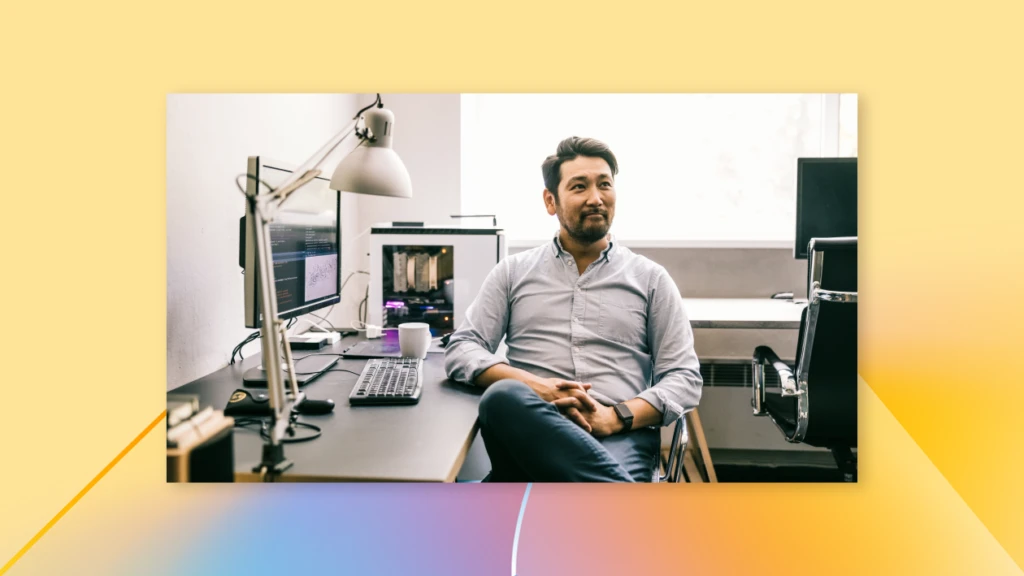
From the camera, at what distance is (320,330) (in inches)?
73.2

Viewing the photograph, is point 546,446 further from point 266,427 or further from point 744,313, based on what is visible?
point 744,313

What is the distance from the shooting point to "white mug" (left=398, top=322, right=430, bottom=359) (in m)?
1.74

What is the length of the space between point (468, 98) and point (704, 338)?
88cm

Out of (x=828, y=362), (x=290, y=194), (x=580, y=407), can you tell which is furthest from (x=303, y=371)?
(x=828, y=362)

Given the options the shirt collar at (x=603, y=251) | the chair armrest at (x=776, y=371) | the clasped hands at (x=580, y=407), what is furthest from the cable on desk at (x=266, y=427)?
the chair armrest at (x=776, y=371)

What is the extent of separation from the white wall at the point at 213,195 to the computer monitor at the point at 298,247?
94mm

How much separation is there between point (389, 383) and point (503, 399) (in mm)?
262

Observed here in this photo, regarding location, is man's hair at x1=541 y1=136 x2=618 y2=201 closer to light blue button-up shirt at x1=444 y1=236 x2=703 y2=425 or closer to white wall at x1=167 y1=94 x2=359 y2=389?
light blue button-up shirt at x1=444 y1=236 x2=703 y2=425

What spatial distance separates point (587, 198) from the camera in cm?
166

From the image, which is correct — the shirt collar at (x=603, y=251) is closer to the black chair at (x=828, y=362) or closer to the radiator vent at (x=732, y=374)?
the radiator vent at (x=732, y=374)
